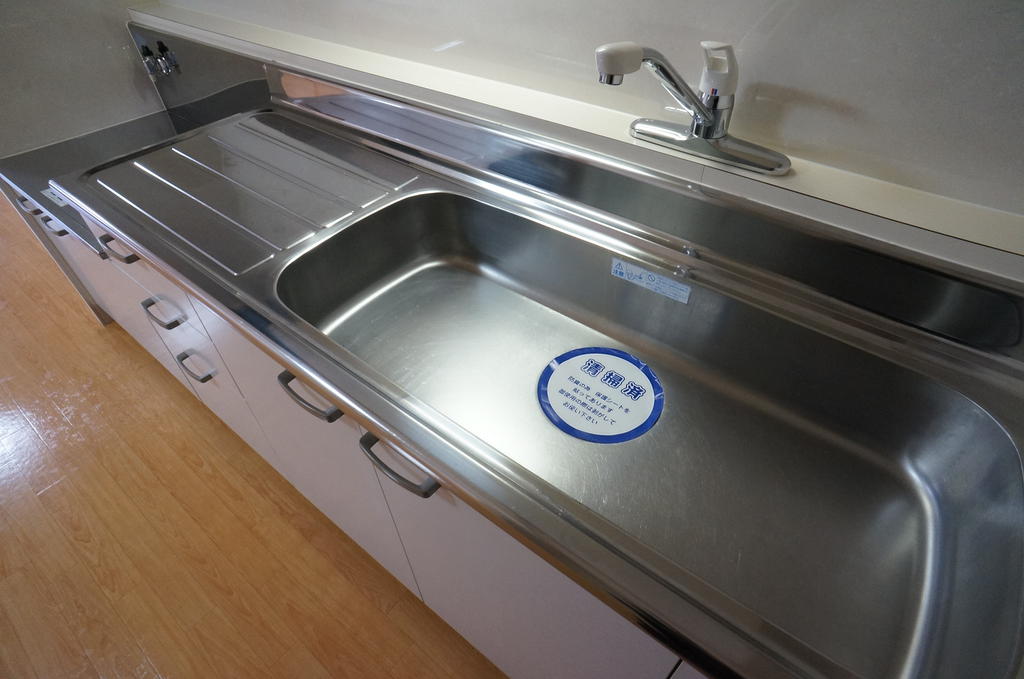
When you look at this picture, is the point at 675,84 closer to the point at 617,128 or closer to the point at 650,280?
the point at 617,128

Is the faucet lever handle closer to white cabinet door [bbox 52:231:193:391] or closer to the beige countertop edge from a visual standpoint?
the beige countertop edge

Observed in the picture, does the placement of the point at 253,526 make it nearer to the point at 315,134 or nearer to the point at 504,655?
the point at 504,655

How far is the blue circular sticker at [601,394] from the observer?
0.93 meters

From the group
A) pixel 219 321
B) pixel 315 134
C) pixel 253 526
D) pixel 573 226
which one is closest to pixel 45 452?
pixel 253 526

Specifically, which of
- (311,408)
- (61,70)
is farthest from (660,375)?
(61,70)

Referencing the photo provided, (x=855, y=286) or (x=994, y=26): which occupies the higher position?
(x=994, y=26)

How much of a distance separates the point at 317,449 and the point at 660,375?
682 mm

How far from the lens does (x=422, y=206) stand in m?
1.17

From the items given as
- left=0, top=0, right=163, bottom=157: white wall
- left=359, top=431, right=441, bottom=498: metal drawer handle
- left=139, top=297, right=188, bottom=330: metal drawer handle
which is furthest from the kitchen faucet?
left=0, top=0, right=163, bottom=157: white wall

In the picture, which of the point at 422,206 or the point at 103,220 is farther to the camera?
the point at 422,206

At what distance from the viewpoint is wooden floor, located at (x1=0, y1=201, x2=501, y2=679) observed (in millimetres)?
1213

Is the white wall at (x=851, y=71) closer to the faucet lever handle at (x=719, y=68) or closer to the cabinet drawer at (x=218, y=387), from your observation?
the faucet lever handle at (x=719, y=68)

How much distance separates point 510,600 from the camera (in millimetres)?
790

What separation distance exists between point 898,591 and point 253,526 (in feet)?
4.74
